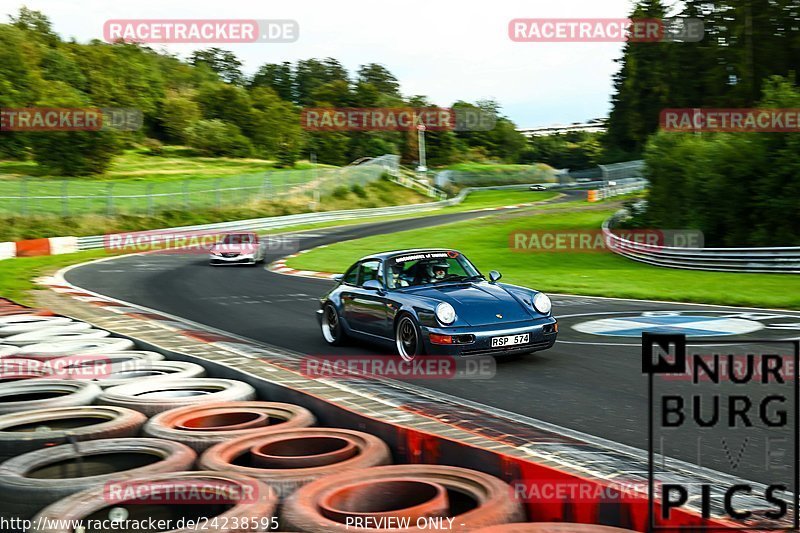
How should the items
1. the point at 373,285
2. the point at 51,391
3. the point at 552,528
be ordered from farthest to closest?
the point at 373,285 < the point at 51,391 < the point at 552,528

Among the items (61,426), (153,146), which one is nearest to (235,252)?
(61,426)

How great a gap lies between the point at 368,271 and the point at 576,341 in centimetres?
282

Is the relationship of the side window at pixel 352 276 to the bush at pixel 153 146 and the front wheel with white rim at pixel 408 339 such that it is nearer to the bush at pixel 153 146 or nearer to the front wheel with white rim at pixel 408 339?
the front wheel with white rim at pixel 408 339

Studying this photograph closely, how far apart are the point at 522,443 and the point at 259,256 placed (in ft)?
82.8

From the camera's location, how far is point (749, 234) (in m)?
25.6

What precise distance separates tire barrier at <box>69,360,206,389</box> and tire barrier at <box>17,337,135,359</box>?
2.30ft

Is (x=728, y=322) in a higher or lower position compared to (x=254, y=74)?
lower

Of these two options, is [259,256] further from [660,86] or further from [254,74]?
[254,74]

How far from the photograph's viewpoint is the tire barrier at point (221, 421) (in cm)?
532

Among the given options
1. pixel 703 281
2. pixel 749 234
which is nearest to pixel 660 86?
pixel 749 234

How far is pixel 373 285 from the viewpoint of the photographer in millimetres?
10477

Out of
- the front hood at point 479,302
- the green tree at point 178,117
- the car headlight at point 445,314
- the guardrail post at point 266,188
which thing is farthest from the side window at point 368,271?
the green tree at point 178,117

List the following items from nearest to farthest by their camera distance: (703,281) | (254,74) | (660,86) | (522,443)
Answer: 1. (522,443)
2. (703,281)
3. (660,86)
4. (254,74)

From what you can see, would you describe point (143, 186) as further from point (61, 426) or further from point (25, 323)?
point (61, 426)
